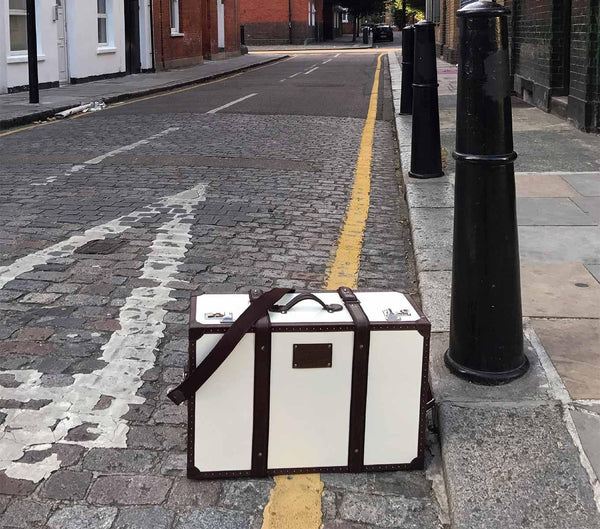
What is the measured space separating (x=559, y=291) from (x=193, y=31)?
1068 inches

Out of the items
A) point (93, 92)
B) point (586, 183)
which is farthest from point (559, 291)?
point (93, 92)

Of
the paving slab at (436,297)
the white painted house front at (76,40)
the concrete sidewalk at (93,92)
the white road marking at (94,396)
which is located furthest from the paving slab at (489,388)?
the white painted house front at (76,40)

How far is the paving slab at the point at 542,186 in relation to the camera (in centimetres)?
662

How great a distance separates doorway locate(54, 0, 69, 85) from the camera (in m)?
18.9

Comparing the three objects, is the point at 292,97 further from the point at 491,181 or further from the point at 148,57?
the point at 491,181

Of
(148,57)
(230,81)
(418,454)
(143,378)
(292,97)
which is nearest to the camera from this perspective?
(418,454)

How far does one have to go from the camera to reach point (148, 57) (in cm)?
2462

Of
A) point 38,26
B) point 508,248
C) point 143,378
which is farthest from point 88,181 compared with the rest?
point 38,26

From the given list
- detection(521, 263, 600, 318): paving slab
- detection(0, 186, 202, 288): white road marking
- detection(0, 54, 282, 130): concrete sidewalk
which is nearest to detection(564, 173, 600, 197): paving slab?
detection(521, 263, 600, 318): paving slab

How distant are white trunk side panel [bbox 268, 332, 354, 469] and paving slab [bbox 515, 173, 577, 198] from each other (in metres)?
4.41

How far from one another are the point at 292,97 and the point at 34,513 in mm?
14764

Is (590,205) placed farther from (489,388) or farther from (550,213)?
(489,388)

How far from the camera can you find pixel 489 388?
304 centimetres

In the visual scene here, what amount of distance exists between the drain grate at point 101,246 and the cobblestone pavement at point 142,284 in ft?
0.11
